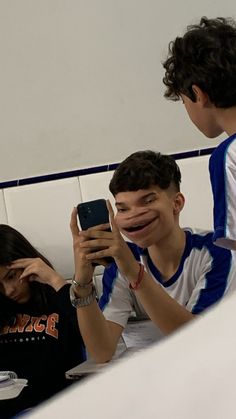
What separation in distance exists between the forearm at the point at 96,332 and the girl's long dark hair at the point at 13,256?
334mm

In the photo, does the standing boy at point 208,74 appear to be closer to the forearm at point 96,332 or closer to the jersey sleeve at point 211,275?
the jersey sleeve at point 211,275

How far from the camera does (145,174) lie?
45.3 inches

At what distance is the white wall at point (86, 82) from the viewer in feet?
5.41

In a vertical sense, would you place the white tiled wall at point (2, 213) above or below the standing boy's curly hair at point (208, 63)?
below

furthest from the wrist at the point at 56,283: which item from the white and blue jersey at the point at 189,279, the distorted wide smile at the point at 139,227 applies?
the distorted wide smile at the point at 139,227

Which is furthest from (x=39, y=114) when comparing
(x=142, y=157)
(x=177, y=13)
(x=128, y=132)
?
(x=142, y=157)

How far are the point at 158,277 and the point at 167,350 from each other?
3.28 ft

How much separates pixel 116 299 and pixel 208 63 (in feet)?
1.53

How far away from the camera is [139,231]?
112 cm

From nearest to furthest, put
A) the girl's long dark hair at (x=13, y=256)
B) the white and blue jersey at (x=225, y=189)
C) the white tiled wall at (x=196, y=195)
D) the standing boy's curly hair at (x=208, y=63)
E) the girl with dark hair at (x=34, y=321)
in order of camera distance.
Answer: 1. the white and blue jersey at (x=225, y=189)
2. the standing boy's curly hair at (x=208, y=63)
3. the girl with dark hair at (x=34, y=321)
4. the girl's long dark hair at (x=13, y=256)
5. the white tiled wall at (x=196, y=195)

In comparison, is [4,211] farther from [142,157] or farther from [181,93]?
[181,93]

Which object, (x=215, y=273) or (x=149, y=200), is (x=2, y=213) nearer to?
(x=149, y=200)

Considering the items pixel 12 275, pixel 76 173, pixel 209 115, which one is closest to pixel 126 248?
pixel 209 115

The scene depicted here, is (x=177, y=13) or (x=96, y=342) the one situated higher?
(x=177, y=13)
